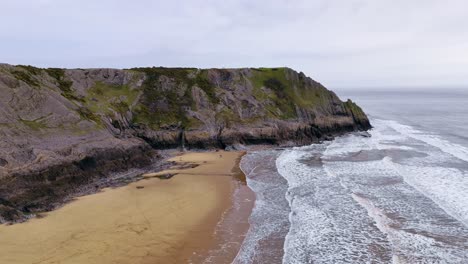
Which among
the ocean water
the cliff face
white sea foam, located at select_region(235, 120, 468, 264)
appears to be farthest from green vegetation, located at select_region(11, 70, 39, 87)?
white sea foam, located at select_region(235, 120, 468, 264)

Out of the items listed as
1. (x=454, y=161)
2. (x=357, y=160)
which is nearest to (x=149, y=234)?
(x=357, y=160)

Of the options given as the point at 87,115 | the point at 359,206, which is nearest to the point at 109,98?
the point at 87,115

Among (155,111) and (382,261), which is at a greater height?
(155,111)

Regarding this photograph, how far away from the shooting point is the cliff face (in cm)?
2652

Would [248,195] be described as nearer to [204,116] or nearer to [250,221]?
[250,221]

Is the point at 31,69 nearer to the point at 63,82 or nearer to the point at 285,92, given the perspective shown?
the point at 63,82

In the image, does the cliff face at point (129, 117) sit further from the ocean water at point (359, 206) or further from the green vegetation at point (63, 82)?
the ocean water at point (359, 206)

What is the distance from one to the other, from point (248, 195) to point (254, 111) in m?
25.1

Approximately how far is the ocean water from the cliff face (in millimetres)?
8420

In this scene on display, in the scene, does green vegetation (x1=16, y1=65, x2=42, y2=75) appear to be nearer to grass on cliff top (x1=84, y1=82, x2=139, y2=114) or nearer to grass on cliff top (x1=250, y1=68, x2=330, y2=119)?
grass on cliff top (x1=84, y1=82, x2=139, y2=114)

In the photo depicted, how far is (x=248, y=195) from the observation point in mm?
26797

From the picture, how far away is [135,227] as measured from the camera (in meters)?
20.5

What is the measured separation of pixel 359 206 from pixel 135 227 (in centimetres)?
1314

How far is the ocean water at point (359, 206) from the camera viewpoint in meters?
17.5
